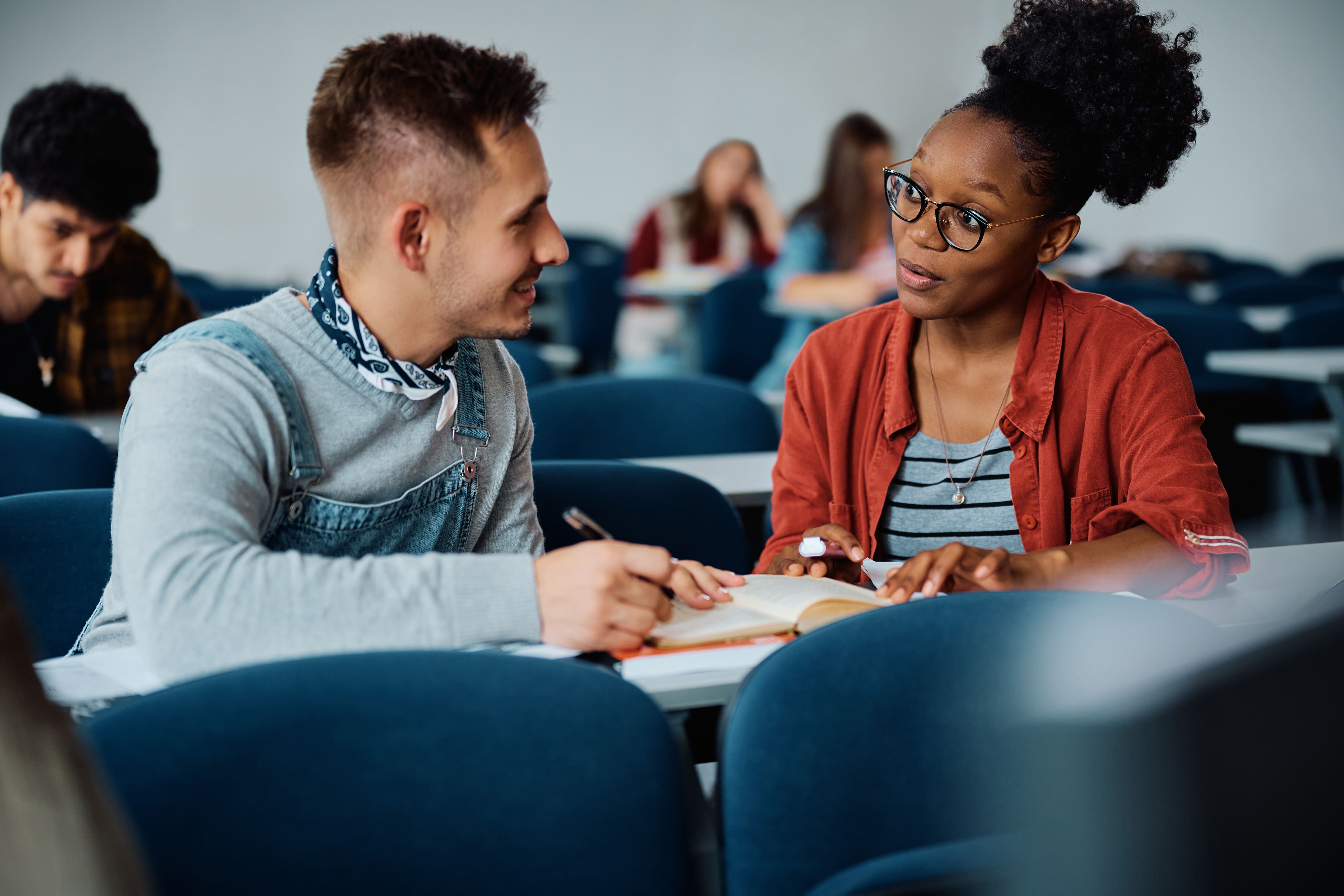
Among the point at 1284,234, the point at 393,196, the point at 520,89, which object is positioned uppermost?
the point at 520,89

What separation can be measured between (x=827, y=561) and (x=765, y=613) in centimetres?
30

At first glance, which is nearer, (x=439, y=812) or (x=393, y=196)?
(x=439, y=812)

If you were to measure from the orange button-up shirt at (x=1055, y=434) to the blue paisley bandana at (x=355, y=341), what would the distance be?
1.94ft

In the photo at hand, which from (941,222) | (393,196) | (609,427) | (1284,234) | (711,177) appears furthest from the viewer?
(1284,234)

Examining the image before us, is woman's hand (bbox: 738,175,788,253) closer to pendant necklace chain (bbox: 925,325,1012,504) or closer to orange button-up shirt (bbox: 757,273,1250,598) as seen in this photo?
orange button-up shirt (bbox: 757,273,1250,598)

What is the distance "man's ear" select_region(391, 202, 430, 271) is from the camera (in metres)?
1.18

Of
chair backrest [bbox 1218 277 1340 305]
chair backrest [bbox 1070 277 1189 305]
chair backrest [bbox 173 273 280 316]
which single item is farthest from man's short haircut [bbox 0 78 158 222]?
chair backrest [bbox 1218 277 1340 305]

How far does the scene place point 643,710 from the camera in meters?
0.83

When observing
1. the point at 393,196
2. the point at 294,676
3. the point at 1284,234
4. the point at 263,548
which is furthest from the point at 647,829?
the point at 1284,234

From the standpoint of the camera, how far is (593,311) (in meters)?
6.05

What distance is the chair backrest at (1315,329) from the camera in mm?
3803

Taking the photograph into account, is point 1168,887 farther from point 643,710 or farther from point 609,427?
point 609,427

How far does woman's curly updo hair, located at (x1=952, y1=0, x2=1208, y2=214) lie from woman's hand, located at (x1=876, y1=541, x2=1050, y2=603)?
547 mm

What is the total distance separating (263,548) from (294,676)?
239 millimetres
